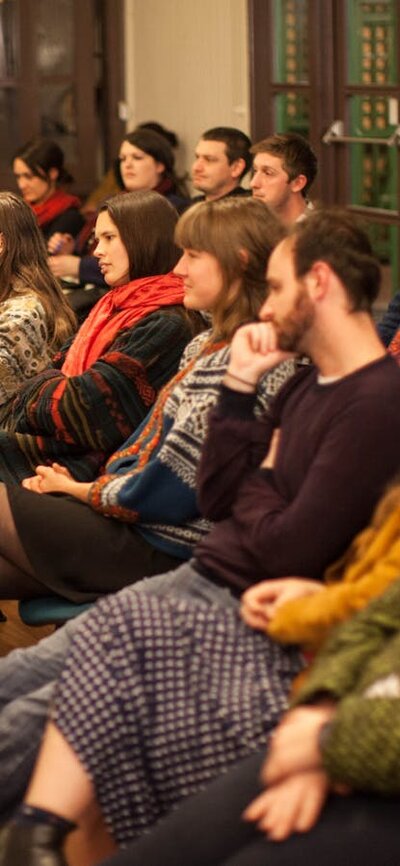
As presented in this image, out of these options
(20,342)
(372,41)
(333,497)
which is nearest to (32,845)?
(333,497)

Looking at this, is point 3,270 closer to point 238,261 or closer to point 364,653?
point 238,261

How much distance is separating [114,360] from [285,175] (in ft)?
4.17

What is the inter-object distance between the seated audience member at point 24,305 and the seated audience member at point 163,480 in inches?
29.8

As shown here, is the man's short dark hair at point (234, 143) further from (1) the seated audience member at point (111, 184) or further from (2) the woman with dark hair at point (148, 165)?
(1) the seated audience member at point (111, 184)

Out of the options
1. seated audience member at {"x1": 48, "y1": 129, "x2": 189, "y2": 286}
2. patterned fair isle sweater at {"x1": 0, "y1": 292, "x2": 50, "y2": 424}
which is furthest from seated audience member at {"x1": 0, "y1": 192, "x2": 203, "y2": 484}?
seated audience member at {"x1": 48, "y1": 129, "x2": 189, "y2": 286}

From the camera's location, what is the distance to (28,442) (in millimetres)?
3336

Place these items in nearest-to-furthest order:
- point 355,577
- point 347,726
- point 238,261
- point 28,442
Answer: point 347,726 < point 355,577 < point 238,261 < point 28,442

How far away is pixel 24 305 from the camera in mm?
3684

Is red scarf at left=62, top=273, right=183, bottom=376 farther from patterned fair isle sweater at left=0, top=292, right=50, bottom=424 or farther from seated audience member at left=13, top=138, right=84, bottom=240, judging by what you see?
seated audience member at left=13, top=138, right=84, bottom=240

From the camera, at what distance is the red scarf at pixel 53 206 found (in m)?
6.31

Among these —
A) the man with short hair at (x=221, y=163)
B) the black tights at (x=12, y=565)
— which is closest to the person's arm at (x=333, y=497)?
the black tights at (x=12, y=565)

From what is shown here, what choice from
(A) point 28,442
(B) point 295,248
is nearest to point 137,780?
(B) point 295,248

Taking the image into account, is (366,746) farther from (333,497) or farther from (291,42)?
(291,42)

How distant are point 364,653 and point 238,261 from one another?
3.30 ft
